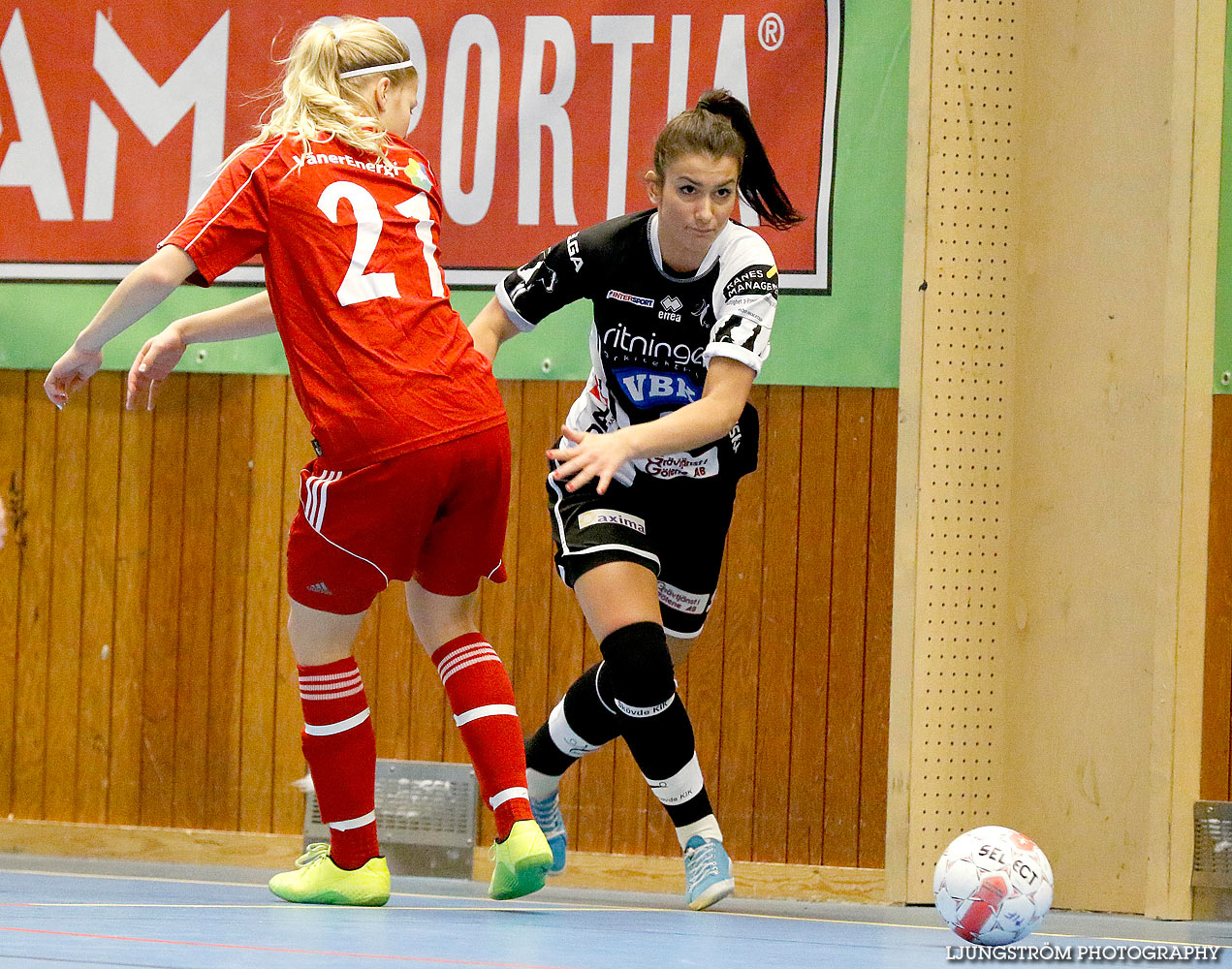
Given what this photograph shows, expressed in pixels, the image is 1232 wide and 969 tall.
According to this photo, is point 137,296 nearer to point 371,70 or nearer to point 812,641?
point 371,70

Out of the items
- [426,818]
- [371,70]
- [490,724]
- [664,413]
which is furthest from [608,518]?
[426,818]

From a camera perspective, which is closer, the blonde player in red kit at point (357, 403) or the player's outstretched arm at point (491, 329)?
the blonde player in red kit at point (357, 403)

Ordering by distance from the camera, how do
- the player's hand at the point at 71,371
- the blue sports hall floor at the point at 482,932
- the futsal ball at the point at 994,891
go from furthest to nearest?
the player's hand at the point at 71,371 < the futsal ball at the point at 994,891 < the blue sports hall floor at the point at 482,932

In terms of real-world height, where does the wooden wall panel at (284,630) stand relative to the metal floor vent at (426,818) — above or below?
above

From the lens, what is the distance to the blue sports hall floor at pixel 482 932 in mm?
2223

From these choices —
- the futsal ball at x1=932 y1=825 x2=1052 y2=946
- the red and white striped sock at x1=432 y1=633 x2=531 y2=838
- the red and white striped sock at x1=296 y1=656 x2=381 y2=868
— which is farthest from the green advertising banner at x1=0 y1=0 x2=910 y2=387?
the futsal ball at x1=932 y1=825 x2=1052 y2=946

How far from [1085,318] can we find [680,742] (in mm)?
1529

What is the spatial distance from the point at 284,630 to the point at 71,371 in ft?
5.16

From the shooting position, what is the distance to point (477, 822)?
4.14 m

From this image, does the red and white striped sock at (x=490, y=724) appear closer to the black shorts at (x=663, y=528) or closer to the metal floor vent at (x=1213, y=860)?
the black shorts at (x=663, y=528)

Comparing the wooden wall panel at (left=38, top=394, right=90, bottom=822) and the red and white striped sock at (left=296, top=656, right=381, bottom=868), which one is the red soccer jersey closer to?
the red and white striped sock at (left=296, top=656, right=381, bottom=868)

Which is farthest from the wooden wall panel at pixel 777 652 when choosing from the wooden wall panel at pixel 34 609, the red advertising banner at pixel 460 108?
the wooden wall panel at pixel 34 609

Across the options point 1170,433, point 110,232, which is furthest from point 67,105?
point 1170,433

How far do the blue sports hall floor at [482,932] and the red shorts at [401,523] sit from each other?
615mm
